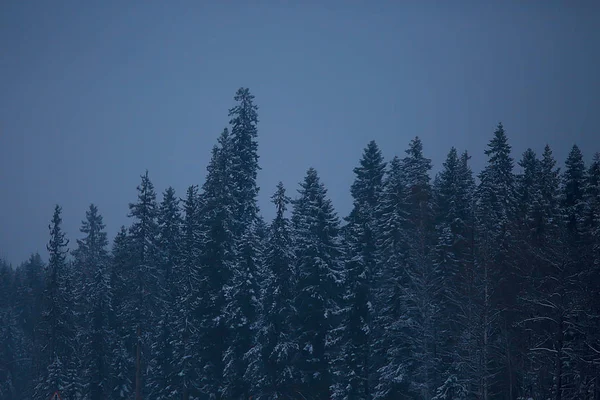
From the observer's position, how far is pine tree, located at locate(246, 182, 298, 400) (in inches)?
1403

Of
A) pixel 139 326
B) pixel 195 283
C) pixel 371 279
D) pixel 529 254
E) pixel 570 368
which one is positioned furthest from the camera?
pixel 139 326

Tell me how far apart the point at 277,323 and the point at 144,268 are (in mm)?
12778

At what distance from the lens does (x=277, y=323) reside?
118 ft

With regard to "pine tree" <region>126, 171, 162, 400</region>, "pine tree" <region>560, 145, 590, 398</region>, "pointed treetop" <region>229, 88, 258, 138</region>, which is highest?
"pointed treetop" <region>229, 88, 258, 138</region>

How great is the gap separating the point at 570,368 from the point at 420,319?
9.97 m

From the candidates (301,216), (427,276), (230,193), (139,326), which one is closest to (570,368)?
(427,276)

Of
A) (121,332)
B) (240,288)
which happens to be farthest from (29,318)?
(240,288)

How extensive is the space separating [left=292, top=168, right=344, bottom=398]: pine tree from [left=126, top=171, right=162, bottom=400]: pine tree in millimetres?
13257

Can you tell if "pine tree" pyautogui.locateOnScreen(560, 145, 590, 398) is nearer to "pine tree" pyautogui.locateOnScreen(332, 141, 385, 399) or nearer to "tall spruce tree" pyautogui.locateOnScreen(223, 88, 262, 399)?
"pine tree" pyautogui.locateOnScreen(332, 141, 385, 399)

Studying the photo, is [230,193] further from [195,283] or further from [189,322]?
[189,322]

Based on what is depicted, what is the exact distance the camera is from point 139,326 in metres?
44.8

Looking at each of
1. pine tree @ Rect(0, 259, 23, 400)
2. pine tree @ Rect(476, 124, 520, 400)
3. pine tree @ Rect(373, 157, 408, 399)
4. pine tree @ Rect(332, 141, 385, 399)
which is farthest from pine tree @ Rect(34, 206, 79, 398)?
pine tree @ Rect(476, 124, 520, 400)

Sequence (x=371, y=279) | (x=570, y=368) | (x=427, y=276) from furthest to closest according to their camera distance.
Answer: (x=371, y=279)
(x=427, y=276)
(x=570, y=368)

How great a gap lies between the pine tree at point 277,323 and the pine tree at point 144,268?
1165 centimetres
